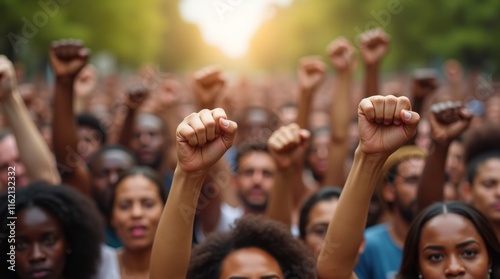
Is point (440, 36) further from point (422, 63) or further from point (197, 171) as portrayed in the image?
point (197, 171)

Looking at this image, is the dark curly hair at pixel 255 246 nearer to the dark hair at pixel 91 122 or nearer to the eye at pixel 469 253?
the eye at pixel 469 253

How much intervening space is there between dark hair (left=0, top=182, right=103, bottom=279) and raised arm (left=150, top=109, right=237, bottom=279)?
3.87 feet

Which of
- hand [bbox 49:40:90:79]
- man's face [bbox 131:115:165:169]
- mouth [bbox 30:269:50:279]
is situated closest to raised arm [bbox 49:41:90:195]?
hand [bbox 49:40:90:79]

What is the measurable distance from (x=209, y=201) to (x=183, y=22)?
57.8m

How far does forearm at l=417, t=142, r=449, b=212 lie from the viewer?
4.21 m

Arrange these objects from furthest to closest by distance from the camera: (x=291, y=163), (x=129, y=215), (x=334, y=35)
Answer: (x=334, y=35), (x=129, y=215), (x=291, y=163)

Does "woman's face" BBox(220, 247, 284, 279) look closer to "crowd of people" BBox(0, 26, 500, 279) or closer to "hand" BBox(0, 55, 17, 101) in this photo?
"crowd of people" BBox(0, 26, 500, 279)

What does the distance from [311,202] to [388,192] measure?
2.60ft

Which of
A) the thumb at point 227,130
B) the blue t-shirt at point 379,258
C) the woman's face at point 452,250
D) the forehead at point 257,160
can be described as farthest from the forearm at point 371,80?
the thumb at point 227,130

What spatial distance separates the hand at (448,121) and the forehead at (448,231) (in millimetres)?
628

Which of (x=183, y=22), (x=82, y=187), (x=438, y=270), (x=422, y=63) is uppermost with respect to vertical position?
(x=183, y=22)

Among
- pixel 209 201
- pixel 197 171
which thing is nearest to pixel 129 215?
pixel 209 201

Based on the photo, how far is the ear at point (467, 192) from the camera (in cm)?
490

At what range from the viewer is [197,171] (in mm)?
2803
